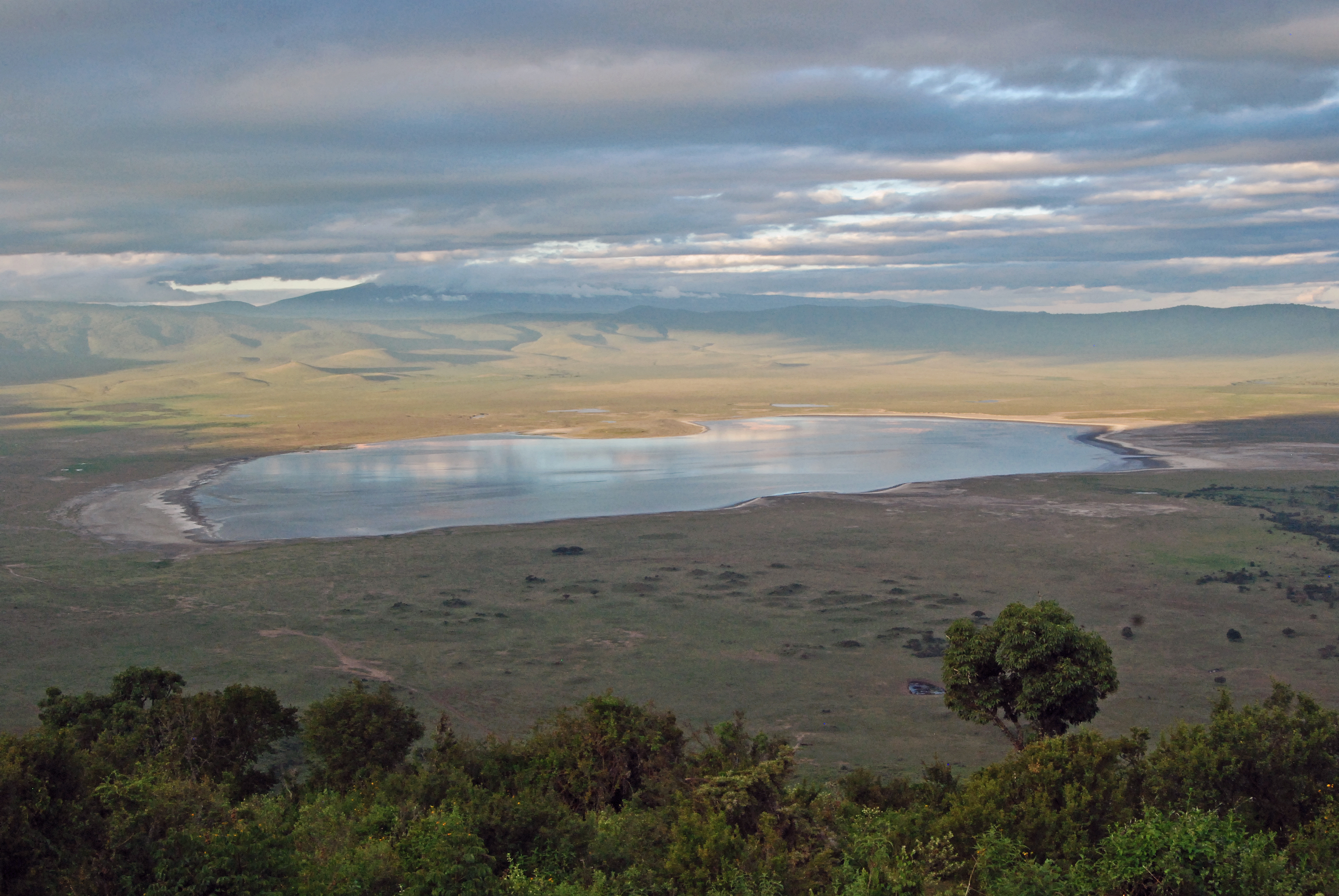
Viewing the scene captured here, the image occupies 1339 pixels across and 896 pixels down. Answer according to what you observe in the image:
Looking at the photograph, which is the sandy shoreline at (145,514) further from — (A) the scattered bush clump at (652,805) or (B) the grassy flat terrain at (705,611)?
(A) the scattered bush clump at (652,805)

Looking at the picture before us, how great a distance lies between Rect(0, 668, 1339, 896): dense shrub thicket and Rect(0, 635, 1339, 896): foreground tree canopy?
4 cm

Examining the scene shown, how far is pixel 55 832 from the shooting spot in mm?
11695

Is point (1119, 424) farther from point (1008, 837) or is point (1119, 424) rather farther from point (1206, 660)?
point (1008, 837)

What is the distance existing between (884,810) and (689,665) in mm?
18257

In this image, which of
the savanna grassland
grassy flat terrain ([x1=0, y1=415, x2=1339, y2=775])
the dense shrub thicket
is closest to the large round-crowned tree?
the dense shrub thicket

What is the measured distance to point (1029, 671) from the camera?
23656mm

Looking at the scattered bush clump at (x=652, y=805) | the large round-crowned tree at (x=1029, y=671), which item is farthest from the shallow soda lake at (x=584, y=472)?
the large round-crowned tree at (x=1029, y=671)

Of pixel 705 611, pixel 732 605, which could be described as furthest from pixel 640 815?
pixel 732 605

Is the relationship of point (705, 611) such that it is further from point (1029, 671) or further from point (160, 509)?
point (160, 509)

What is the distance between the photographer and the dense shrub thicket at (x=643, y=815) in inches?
464

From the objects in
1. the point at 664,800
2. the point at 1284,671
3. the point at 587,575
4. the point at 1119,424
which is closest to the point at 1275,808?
the point at 664,800

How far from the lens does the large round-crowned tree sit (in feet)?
76.4

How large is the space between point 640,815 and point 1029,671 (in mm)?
10140

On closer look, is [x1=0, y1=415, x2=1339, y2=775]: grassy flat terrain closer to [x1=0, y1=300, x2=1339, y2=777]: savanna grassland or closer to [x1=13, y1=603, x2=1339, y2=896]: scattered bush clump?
[x1=0, y1=300, x2=1339, y2=777]: savanna grassland
